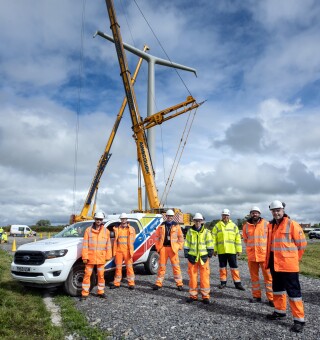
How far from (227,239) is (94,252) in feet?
11.0

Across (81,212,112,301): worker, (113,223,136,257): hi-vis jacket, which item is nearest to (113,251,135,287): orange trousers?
(113,223,136,257): hi-vis jacket

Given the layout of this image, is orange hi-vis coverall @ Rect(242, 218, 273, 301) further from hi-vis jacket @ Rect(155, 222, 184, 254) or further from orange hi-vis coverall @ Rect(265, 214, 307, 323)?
hi-vis jacket @ Rect(155, 222, 184, 254)

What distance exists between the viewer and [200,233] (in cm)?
707

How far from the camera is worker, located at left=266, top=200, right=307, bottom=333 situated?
517 cm

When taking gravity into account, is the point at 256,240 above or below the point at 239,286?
above

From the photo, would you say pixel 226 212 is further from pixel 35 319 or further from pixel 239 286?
pixel 35 319

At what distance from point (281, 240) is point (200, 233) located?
202 centimetres

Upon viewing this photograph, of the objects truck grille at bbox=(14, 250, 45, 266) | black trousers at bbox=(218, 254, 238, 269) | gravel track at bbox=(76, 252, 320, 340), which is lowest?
gravel track at bbox=(76, 252, 320, 340)

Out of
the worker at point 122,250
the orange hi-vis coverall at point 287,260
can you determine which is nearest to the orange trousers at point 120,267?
the worker at point 122,250

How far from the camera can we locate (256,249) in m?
6.88

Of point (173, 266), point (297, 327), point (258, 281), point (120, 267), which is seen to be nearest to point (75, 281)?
point (120, 267)

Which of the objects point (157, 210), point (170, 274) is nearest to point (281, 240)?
point (170, 274)

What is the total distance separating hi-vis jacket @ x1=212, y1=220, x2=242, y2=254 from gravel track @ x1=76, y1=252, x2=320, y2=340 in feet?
3.21

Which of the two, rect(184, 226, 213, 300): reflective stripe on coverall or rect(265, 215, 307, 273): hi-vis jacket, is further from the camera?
rect(184, 226, 213, 300): reflective stripe on coverall
